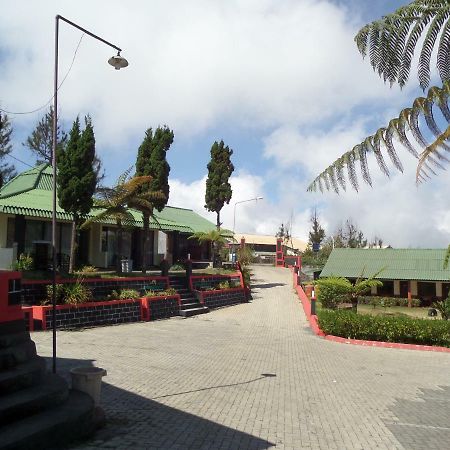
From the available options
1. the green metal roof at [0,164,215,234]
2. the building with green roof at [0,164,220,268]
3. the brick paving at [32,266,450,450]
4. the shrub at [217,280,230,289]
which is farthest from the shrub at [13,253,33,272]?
the shrub at [217,280,230,289]

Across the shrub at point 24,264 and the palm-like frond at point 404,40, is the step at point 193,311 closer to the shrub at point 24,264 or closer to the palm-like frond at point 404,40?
the shrub at point 24,264

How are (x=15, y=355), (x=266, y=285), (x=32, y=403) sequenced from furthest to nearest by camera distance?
(x=266, y=285), (x=15, y=355), (x=32, y=403)

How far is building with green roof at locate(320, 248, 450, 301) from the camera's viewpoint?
32812 millimetres

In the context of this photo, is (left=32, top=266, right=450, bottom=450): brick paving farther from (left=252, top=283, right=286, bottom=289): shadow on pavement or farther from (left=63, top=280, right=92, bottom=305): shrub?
(left=252, top=283, right=286, bottom=289): shadow on pavement

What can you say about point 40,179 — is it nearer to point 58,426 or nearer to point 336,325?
point 336,325

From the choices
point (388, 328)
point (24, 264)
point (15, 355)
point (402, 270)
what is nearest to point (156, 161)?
point (24, 264)

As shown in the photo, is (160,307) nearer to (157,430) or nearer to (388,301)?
(157,430)

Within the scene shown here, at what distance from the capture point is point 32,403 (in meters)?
5.11

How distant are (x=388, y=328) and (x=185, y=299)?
8.61m

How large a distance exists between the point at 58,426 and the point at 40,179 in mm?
20563

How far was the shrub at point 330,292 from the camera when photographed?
21.8 meters

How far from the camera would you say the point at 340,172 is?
538 cm

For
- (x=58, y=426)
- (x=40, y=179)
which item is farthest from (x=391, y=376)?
(x=40, y=179)

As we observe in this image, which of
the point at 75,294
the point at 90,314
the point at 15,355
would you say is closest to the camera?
the point at 15,355
